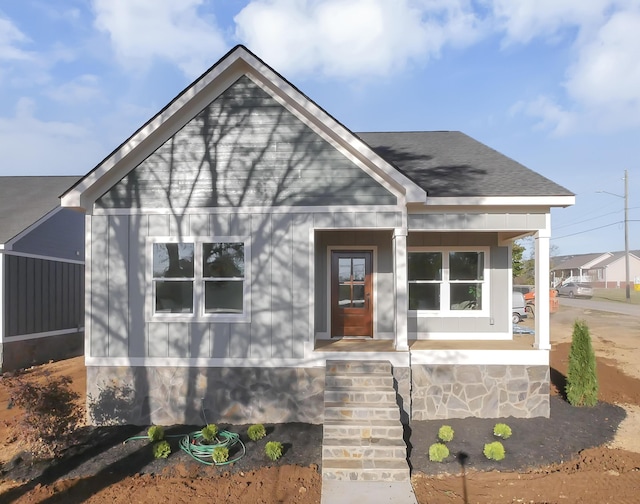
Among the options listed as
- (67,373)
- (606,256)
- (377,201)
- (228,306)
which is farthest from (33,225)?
(606,256)

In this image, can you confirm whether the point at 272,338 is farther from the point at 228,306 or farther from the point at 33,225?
the point at 33,225

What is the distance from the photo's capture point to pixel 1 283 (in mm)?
11516

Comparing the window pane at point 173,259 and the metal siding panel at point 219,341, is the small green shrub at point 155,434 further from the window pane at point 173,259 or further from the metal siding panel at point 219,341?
the window pane at point 173,259

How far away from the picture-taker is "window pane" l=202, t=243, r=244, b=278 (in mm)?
7445

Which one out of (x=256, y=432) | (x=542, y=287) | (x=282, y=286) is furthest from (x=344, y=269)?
(x=256, y=432)

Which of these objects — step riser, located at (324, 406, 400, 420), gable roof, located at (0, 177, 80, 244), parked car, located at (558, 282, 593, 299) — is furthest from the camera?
parked car, located at (558, 282, 593, 299)

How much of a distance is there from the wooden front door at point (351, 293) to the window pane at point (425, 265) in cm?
94

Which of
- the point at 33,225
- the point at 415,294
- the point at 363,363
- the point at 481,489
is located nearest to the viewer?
the point at 481,489

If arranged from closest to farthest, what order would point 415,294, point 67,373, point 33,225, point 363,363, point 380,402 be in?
1. point 380,402
2. point 363,363
3. point 415,294
4. point 67,373
5. point 33,225

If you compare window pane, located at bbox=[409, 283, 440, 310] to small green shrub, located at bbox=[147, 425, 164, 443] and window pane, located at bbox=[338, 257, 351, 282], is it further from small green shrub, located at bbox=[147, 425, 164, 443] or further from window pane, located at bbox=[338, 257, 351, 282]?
small green shrub, located at bbox=[147, 425, 164, 443]

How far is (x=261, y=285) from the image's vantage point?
24.2ft

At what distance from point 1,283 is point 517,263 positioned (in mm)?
19388

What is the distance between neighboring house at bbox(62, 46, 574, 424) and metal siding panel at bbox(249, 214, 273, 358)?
2 centimetres

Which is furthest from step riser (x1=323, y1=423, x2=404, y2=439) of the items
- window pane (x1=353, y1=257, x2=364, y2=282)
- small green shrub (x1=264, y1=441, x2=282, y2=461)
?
window pane (x1=353, y1=257, x2=364, y2=282)
